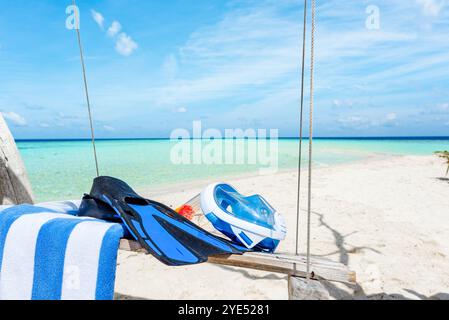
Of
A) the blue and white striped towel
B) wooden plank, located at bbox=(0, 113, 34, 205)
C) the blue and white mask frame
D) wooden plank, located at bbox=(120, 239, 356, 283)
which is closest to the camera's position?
the blue and white striped towel

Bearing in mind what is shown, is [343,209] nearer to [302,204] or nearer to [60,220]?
[302,204]

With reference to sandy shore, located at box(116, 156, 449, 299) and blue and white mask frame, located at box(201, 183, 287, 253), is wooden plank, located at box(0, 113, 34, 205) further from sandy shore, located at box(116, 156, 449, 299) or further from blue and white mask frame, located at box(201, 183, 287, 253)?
blue and white mask frame, located at box(201, 183, 287, 253)

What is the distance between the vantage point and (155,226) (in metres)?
1.62

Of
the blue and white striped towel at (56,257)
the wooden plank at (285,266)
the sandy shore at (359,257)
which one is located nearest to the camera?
the blue and white striped towel at (56,257)

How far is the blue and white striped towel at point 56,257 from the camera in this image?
1.41 meters

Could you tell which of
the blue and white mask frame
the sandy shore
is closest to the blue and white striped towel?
the blue and white mask frame

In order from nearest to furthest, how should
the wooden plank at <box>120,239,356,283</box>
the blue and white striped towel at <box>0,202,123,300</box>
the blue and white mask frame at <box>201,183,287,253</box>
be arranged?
the blue and white striped towel at <box>0,202,123,300</box>
the wooden plank at <box>120,239,356,283</box>
the blue and white mask frame at <box>201,183,287,253</box>

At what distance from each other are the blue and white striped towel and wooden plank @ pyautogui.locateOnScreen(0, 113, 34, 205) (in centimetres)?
161

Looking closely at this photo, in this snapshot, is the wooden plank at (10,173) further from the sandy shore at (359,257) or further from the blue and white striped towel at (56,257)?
the blue and white striped towel at (56,257)

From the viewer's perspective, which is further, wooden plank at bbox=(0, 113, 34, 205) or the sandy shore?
the sandy shore

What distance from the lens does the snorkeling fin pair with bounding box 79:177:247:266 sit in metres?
1.44

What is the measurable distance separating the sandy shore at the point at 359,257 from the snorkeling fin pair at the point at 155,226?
1512mm

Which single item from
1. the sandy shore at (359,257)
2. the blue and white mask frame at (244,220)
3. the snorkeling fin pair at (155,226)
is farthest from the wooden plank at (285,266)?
the sandy shore at (359,257)

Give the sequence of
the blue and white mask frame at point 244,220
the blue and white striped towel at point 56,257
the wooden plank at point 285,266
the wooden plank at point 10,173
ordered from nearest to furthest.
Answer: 1. the blue and white striped towel at point 56,257
2. the wooden plank at point 285,266
3. the blue and white mask frame at point 244,220
4. the wooden plank at point 10,173
